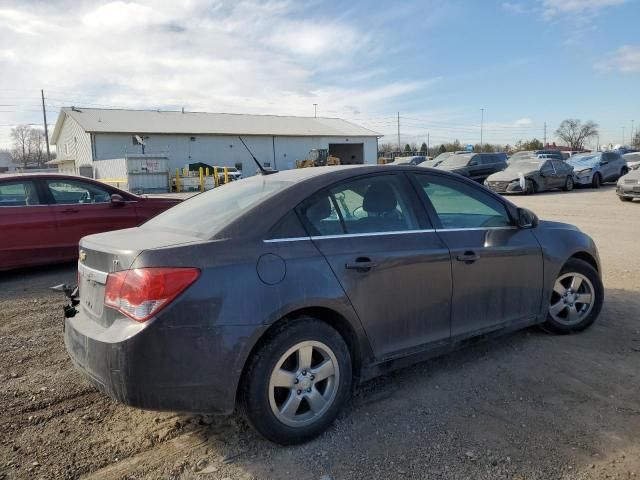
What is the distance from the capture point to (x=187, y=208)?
3814 millimetres

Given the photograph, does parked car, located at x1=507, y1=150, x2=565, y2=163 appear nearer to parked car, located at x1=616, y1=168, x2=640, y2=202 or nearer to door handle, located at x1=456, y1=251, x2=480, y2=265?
parked car, located at x1=616, y1=168, x2=640, y2=202

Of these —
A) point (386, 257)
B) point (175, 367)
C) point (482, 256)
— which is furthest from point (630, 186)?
point (175, 367)

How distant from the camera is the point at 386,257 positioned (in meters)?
3.30

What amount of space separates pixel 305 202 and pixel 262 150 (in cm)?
4747

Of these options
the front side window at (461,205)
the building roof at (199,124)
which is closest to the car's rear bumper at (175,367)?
the front side window at (461,205)

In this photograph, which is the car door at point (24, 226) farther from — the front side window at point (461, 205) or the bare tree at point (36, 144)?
the bare tree at point (36, 144)

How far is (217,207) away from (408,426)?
1874 mm

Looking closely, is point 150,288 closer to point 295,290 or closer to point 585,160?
point 295,290

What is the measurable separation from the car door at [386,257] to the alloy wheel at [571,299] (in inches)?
60.3

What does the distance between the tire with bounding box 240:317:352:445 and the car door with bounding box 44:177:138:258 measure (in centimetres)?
558

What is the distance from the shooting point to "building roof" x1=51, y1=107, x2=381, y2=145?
44969 mm

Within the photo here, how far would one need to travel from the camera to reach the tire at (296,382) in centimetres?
282

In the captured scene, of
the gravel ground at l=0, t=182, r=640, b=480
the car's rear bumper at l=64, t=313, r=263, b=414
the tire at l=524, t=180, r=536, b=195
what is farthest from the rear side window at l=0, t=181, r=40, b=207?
the tire at l=524, t=180, r=536, b=195

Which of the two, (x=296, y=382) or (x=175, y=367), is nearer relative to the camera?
(x=175, y=367)
